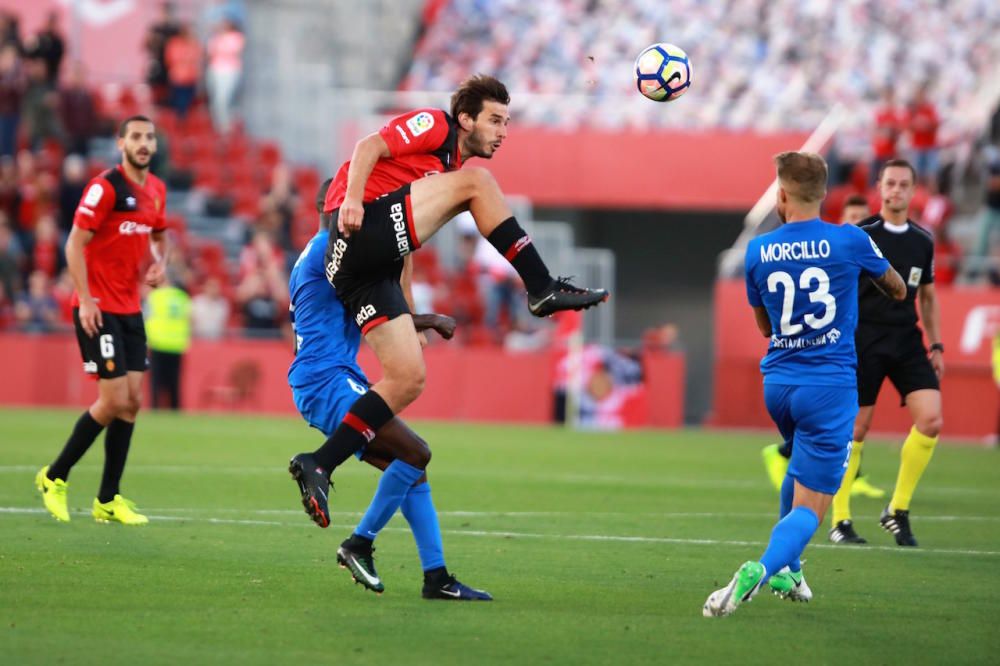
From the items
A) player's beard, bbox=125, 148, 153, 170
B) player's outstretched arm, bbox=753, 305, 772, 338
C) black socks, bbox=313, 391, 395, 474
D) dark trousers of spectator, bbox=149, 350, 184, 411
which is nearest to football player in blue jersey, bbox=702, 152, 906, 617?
player's outstretched arm, bbox=753, 305, 772, 338

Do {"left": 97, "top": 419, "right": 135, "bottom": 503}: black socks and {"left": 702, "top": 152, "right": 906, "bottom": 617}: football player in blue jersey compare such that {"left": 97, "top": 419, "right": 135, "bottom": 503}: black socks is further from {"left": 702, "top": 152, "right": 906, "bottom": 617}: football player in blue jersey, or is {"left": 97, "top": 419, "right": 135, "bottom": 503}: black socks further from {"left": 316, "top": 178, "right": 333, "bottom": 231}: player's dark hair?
{"left": 702, "top": 152, "right": 906, "bottom": 617}: football player in blue jersey

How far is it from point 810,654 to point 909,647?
1.59ft

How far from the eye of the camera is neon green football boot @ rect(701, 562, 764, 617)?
711 centimetres

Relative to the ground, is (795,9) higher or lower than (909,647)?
higher

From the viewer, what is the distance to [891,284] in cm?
781

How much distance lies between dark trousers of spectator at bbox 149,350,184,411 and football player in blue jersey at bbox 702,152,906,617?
17632mm

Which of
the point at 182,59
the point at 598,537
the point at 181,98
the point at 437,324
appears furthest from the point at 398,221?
the point at 181,98

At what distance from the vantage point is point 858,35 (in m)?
34.6

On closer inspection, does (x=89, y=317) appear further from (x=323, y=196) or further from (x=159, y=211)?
(x=323, y=196)

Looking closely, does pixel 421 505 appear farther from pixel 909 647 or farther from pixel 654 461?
pixel 654 461

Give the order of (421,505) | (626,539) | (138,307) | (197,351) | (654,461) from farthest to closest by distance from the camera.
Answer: (197,351)
(654,461)
(138,307)
(626,539)
(421,505)

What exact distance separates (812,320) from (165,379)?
59.4 ft

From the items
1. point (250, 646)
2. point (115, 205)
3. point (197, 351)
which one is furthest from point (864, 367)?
point (197, 351)

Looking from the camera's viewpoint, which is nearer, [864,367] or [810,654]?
[810,654]
